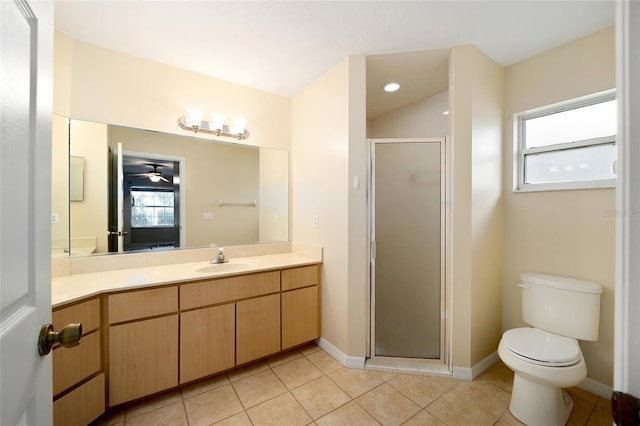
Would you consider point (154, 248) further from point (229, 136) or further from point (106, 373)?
point (229, 136)

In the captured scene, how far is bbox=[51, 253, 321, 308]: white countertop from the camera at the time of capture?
1.45 m

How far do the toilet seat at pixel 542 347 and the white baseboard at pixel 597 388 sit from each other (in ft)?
1.51

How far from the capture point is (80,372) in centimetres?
138

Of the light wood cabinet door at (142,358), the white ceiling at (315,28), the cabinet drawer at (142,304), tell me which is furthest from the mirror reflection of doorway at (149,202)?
the white ceiling at (315,28)

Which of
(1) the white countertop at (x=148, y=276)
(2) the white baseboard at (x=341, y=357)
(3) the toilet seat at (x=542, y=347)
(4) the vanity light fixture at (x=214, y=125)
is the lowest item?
(2) the white baseboard at (x=341, y=357)

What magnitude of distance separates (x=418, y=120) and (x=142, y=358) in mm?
3237

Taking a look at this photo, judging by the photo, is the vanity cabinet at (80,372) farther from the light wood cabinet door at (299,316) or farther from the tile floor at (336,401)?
the light wood cabinet door at (299,316)

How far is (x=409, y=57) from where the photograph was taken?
2057 millimetres

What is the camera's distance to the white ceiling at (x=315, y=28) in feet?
5.14

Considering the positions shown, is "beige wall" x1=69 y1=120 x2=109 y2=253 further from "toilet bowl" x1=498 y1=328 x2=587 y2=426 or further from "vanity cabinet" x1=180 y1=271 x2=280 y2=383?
"toilet bowl" x1=498 y1=328 x2=587 y2=426

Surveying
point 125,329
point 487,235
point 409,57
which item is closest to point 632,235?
point 487,235

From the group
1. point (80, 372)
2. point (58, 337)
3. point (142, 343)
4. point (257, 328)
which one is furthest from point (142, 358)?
point (58, 337)

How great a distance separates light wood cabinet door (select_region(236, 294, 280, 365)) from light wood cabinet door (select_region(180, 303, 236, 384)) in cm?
6

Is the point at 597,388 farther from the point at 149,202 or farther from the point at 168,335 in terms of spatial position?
the point at 149,202
